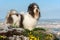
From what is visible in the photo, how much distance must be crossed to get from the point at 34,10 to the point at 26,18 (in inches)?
9.6

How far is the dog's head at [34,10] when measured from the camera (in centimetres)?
578

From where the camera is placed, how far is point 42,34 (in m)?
5.64

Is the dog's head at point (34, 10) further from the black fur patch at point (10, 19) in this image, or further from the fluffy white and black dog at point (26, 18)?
the black fur patch at point (10, 19)

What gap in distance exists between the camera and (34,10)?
19.0 ft

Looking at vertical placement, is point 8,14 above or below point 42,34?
above

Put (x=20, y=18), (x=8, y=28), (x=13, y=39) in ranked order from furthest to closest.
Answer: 1. (x=20, y=18)
2. (x=8, y=28)
3. (x=13, y=39)

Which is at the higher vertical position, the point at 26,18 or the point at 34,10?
the point at 34,10

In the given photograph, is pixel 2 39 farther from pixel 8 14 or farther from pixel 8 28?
pixel 8 14

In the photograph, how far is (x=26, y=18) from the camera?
5.75 metres

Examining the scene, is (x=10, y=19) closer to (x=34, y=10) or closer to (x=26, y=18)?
(x=26, y=18)

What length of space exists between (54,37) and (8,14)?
3.65ft

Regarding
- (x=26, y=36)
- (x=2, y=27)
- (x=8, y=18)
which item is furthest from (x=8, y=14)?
(x=26, y=36)

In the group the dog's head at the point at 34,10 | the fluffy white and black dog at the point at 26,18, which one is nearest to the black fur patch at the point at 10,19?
the fluffy white and black dog at the point at 26,18

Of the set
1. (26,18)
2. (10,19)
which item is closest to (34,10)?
(26,18)
